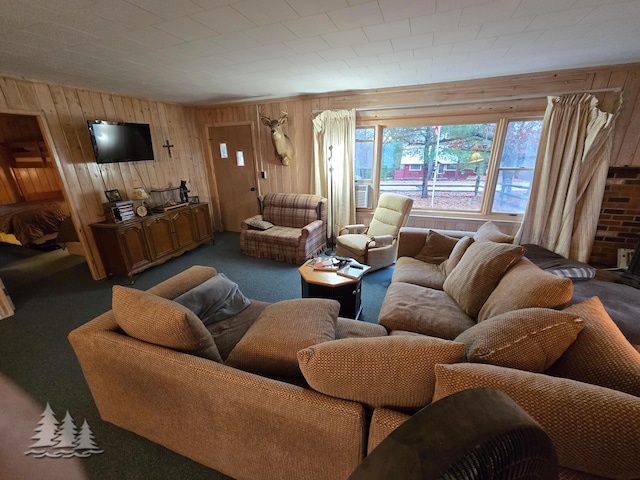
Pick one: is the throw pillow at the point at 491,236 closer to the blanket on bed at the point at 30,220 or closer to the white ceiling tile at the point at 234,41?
the white ceiling tile at the point at 234,41

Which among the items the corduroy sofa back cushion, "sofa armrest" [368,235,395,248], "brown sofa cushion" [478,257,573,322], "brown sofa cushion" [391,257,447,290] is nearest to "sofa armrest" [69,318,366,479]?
"brown sofa cushion" [478,257,573,322]

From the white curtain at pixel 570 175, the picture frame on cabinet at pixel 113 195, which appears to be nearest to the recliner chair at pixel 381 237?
the white curtain at pixel 570 175

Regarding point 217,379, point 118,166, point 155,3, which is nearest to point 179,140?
point 118,166

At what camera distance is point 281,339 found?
1256 mm

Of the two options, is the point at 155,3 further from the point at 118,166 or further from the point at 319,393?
the point at 118,166

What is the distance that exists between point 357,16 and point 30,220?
5.37 meters

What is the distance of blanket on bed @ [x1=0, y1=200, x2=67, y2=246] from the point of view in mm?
3934

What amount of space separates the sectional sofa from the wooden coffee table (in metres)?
0.63

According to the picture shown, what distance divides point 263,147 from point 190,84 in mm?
1502

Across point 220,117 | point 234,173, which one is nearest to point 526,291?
point 234,173

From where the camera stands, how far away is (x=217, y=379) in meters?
1.01

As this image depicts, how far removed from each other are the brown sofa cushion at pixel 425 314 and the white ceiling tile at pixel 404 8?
1830 mm

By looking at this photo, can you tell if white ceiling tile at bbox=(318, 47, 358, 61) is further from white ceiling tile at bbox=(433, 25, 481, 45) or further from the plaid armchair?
the plaid armchair

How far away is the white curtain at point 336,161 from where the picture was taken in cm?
380
